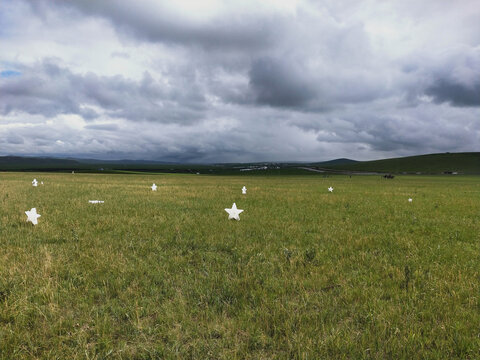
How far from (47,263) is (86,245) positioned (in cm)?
189

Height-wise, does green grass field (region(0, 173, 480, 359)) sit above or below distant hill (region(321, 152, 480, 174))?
below

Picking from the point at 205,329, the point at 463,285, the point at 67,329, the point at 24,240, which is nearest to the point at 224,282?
the point at 205,329

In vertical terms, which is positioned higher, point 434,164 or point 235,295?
point 434,164

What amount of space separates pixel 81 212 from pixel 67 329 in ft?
36.4

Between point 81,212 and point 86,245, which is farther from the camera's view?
point 81,212

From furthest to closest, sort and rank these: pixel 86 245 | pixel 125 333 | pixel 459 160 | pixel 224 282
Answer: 1. pixel 459 160
2. pixel 86 245
3. pixel 224 282
4. pixel 125 333

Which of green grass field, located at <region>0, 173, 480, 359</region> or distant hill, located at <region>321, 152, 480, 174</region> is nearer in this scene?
green grass field, located at <region>0, 173, 480, 359</region>

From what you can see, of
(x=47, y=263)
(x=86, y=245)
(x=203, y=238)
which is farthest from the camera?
(x=203, y=238)

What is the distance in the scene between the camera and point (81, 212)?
13.6 m

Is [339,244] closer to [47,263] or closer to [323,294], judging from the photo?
[323,294]

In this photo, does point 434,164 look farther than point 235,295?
Yes

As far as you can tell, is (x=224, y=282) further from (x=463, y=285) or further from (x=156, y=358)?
(x=463, y=285)

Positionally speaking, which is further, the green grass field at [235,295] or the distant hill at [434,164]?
the distant hill at [434,164]

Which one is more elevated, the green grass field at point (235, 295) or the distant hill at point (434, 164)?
the distant hill at point (434, 164)
